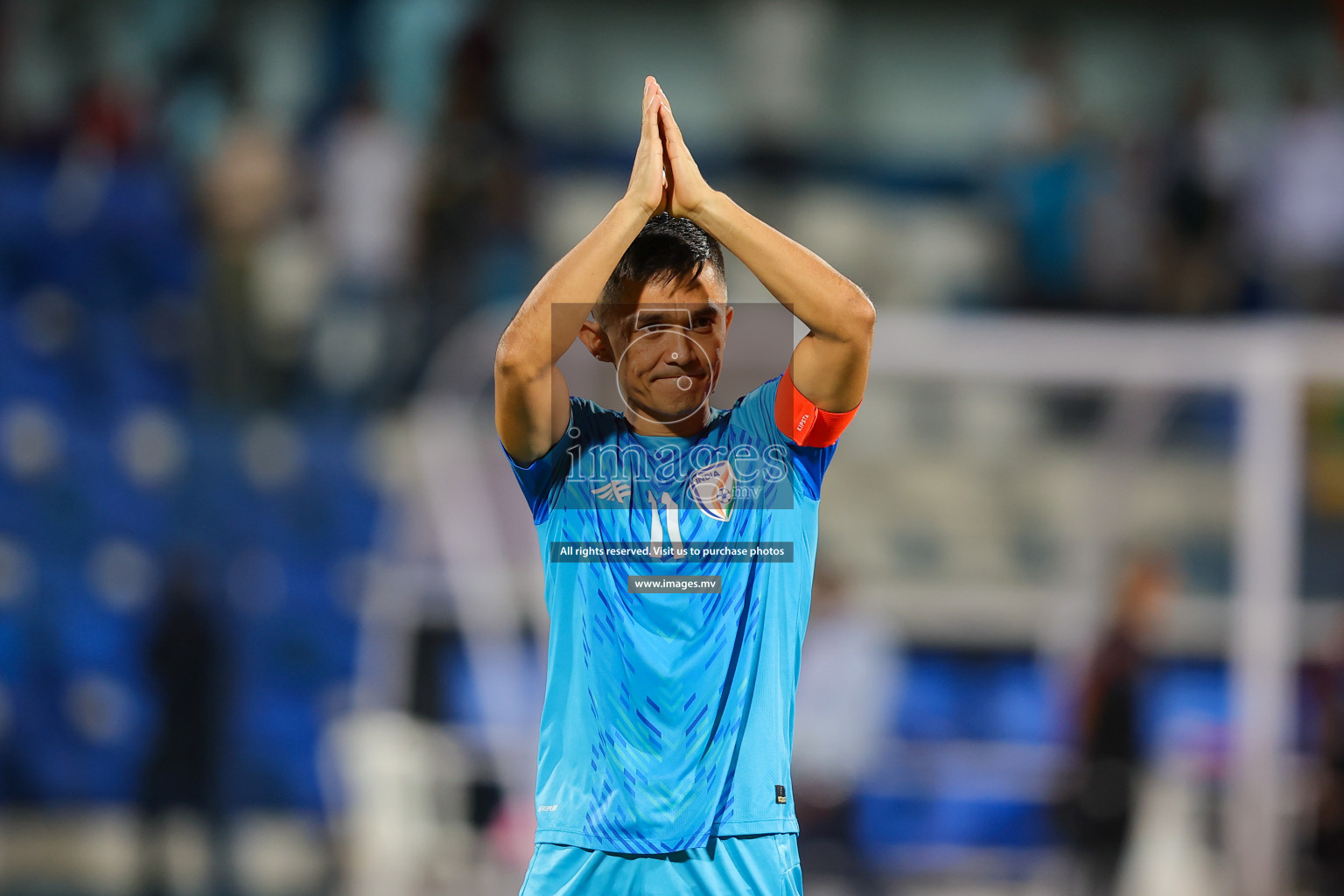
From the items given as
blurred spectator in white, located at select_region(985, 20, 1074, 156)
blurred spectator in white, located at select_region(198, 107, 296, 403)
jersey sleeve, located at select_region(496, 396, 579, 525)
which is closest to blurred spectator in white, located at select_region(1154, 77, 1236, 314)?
blurred spectator in white, located at select_region(985, 20, 1074, 156)

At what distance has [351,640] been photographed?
11586 millimetres

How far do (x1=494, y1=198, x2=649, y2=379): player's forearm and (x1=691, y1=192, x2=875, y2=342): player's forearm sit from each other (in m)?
0.14

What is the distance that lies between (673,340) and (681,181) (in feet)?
1.00

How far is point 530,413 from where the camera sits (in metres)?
2.95

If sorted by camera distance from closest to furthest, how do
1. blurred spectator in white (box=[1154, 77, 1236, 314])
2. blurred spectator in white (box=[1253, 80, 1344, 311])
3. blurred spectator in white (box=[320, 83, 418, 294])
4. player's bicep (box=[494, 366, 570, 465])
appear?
player's bicep (box=[494, 366, 570, 465]), blurred spectator in white (box=[1154, 77, 1236, 314]), blurred spectator in white (box=[1253, 80, 1344, 311]), blurred spectator in white (box=[320, 83, 418, 294])

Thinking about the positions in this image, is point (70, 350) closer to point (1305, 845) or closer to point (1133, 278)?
point (1133, 278)

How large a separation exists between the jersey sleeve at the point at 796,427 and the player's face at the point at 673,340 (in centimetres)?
14

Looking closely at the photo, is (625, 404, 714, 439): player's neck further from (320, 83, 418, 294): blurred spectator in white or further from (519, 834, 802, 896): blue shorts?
(320, 83, 418, 294): blurred spectator in white

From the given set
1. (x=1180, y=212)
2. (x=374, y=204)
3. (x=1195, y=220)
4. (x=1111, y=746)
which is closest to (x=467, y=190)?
(x=374, y=204)

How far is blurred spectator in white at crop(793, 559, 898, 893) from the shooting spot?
8094mm

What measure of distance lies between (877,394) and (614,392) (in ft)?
11.2

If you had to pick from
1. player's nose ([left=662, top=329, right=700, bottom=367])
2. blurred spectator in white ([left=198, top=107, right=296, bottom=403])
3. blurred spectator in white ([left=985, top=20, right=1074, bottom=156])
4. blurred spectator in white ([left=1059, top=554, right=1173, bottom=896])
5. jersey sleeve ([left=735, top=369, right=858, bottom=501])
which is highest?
blurred spectator in white ([left=985, top=20, right=1074, bottom=156])

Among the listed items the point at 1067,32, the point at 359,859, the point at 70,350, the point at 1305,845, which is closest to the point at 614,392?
the point at 359,859

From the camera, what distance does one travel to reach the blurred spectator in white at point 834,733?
26.6 feet
